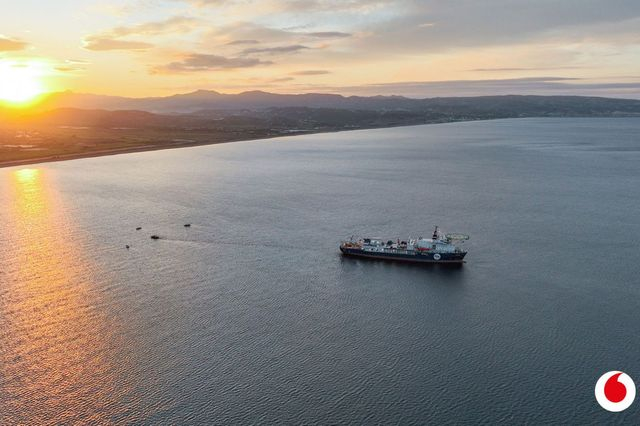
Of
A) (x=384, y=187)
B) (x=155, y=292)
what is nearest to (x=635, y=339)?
(x=155, y=292)

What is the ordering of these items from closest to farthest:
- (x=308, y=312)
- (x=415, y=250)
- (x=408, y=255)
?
(x=308, y=312) → (x=408, y=255) → (x=415, y=250)

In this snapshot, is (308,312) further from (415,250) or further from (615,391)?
(615,391)

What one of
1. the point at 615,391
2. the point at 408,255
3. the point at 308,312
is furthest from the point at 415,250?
the point at 615,391

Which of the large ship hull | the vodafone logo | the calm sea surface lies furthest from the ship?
the vodafone logo

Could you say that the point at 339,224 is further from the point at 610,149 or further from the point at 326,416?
the point at 610,149

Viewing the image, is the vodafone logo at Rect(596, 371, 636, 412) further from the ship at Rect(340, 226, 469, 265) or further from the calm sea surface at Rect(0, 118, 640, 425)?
the ship at Rect(340, 226, 469, 265)

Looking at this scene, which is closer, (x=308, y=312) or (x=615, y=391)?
(x=615, y=391)

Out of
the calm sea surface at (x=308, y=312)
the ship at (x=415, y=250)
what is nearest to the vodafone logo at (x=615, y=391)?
the calm sea surface at (x=308, y=312)

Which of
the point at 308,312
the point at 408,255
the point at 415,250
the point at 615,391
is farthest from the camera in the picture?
the point at 415,250

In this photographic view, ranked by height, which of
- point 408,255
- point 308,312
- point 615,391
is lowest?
point 615,391
